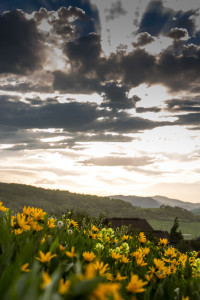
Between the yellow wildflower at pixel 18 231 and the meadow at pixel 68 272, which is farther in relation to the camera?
the yellow wildflower at pixel 18 231

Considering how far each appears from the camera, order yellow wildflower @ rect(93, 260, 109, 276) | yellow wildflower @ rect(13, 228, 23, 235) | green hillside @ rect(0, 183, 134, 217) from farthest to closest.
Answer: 1. green hillside @ rect(0, 183, 134, 217)
2. yellow wildflower @ rect(13, 228, 23, 235)
3. yellow wildflower @ rect(93, 260, 109, 276)

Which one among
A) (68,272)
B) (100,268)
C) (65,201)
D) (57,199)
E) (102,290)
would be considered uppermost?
(102,290)

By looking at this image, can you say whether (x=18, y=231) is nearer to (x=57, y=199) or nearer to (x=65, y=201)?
(x=57, y=199)

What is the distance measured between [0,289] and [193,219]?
13927 centimetres

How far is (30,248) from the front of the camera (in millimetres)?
2338

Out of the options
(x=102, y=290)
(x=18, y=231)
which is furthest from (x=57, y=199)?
(x=102, y=290)

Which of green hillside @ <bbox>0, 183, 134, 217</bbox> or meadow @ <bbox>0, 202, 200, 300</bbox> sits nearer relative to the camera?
meadow @ <bbox>0, 202, 200, 300</bbox>

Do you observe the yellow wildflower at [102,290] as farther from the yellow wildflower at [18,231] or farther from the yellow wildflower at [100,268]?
the yellow wildflower at [18,231]

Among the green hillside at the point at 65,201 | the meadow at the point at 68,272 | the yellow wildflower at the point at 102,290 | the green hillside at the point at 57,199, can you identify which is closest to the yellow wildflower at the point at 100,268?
the meadow at the point at 68,272

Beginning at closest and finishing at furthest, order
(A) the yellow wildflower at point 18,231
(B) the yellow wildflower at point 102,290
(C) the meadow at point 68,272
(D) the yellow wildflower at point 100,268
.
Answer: (B) the yellow wildflower at point 102,290, (C) the meadow at point 68,272, (D) the yellow wildflower at point 100,268, (A) the yellow wildflower at point 18,231

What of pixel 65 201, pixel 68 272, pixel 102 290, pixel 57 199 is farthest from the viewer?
pixel 65 201

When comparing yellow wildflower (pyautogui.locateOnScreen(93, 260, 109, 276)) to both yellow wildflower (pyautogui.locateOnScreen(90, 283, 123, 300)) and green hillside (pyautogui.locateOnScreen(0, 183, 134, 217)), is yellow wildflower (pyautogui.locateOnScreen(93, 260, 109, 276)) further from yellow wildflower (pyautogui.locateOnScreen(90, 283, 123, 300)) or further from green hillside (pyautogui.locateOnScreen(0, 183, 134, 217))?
green hillside (pyautogui.locateOnScreen(0, 183, 134, 217))

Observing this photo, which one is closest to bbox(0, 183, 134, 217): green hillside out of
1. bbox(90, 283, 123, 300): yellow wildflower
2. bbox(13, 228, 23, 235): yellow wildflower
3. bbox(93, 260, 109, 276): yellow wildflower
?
bbox(13, 228, 23, 235): yellow wildflower

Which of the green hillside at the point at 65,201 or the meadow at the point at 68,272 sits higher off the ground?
the meadow at the point at 68,272
